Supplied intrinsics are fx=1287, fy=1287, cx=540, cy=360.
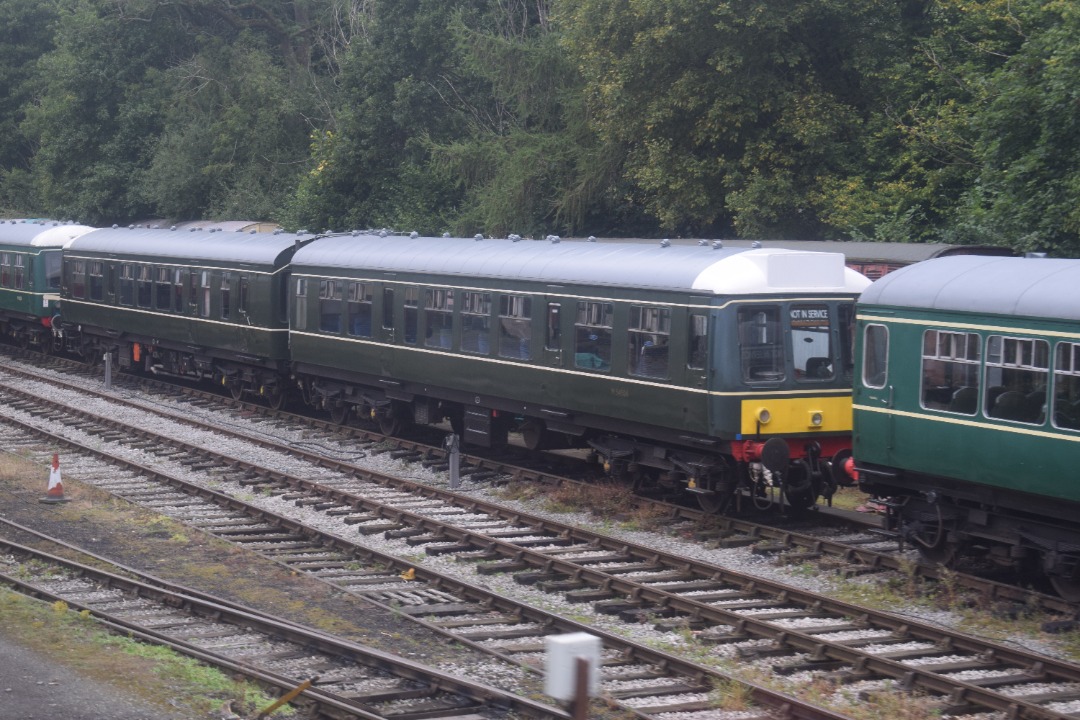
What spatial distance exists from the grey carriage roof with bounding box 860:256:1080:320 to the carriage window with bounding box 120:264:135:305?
2044cm

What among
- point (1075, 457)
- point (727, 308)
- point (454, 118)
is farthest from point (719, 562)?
point (454, 118)

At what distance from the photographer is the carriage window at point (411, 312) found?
2014 cm

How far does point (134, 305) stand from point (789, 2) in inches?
628

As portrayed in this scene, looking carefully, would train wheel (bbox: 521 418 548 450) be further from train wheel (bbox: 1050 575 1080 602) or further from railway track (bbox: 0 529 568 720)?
train wheel (bbox: 1050 575 1080 602)

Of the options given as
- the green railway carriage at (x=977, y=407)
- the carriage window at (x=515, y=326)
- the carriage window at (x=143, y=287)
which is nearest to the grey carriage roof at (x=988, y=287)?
the green railway carriage at (x=977, y=407)

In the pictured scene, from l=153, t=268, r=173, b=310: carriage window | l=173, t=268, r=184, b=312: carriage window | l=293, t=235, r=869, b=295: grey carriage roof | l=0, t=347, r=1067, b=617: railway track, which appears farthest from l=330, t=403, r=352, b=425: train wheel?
l=153, t=268, r=173, b=310: carriage window

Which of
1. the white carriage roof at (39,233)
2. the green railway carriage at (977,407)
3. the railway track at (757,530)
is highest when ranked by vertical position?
the white carriage roof at (39,233)

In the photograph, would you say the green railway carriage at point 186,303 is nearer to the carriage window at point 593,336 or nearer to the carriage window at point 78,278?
the carriage window at point 78,278

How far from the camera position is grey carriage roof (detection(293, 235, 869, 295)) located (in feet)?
48.4

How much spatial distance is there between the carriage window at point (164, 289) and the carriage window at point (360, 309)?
7.57 m

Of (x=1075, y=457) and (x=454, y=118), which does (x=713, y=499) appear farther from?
(x=454, y=118)

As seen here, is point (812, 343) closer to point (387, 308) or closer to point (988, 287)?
point (988, 287)

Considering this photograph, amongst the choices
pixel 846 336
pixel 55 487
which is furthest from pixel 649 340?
pixel 55 487

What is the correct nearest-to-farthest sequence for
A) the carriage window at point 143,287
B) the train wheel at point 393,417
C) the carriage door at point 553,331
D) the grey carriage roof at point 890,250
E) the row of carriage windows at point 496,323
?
the row of carriage windows at point 496,323
the carriage door at point 553,331
the grey carriage roof at point 890,250
the train wheel at point 393,417
the carriage window at point 143,287
